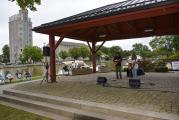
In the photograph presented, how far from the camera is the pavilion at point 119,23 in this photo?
9031 millimetres

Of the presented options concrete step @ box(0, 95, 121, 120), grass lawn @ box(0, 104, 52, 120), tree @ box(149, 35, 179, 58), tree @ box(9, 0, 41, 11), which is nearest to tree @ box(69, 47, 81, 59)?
tree @ box(149, 35, 179, 58)

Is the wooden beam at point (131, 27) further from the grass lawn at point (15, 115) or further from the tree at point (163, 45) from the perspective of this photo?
the tree at point (163, 45)

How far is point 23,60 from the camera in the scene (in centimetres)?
8838

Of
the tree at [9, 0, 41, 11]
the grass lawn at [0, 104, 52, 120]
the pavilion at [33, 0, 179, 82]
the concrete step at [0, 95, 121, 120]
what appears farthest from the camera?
the pavilion at [33, 0, 179, 82]

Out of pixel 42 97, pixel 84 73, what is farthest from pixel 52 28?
pixel 84 73

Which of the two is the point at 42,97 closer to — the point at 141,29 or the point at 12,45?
the point at 141,29

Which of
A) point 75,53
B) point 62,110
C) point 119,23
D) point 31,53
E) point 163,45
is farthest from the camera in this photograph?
point 75,53

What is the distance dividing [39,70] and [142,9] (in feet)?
71.4

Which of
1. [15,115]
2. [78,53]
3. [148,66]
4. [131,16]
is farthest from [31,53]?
[15,115]

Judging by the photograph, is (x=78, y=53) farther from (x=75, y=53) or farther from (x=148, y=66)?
(x=148, y=66)

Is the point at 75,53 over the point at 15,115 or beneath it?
over

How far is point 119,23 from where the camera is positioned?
1474cm

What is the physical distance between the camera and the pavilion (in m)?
9.03

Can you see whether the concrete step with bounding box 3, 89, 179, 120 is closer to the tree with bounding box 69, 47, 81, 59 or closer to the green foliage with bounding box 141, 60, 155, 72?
the green foliage with bounding box 141, 60, 155, 72
